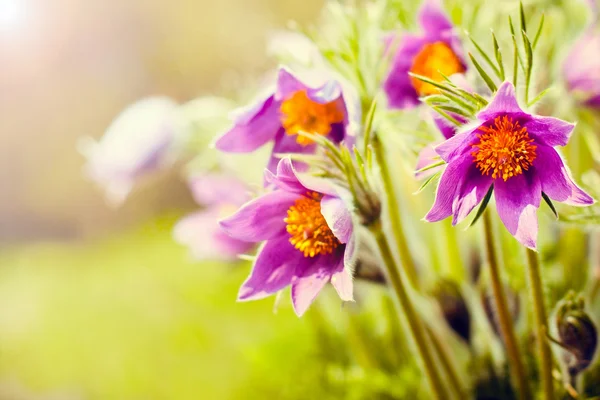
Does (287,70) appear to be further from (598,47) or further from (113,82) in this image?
(113,82)

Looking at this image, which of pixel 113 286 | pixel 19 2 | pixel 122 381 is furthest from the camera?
pixel 19 2

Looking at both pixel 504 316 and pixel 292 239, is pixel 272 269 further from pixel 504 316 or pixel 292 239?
pixel 504 316

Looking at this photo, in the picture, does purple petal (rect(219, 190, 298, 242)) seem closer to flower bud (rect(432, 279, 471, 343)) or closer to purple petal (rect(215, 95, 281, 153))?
purple petal (rect(215, 95, 281, 153))

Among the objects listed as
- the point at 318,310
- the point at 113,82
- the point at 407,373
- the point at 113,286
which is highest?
the point at 113,82

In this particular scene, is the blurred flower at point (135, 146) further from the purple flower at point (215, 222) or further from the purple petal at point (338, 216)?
the purple petal at point (338, 216)

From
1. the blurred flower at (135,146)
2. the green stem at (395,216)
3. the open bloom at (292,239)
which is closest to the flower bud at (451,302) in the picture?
the green stem at (395,216)

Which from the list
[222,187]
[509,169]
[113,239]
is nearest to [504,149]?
[509,169]


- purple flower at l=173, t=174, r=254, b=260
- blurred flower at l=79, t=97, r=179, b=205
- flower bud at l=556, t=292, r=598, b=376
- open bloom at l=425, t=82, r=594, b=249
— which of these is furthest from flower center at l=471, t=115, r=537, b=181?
blurred flower at l=79, t=97, r=179, b=205

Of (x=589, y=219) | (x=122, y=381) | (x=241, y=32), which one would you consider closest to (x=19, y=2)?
(x=241, y=32)
